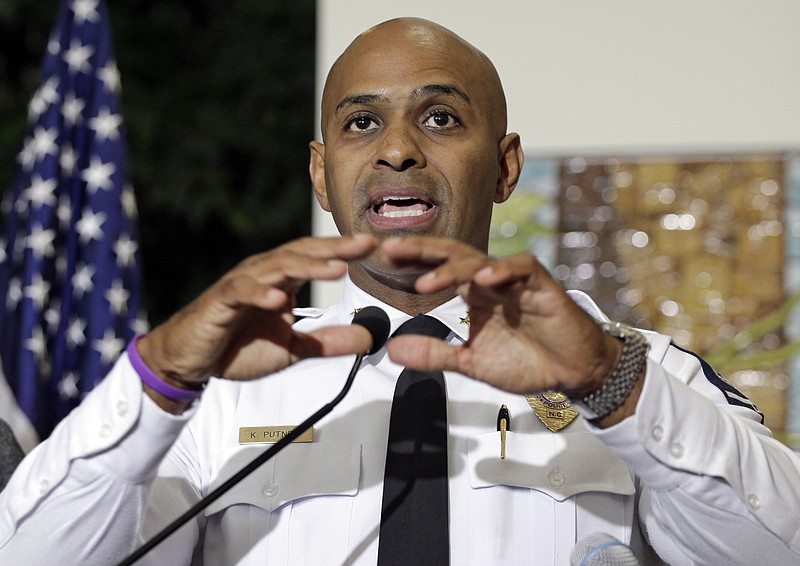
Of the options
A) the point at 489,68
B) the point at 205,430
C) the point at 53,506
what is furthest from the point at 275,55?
the point at 53,506

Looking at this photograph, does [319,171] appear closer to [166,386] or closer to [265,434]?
[265,434]

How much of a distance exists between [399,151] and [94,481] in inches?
29.8

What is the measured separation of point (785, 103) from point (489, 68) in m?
1.12

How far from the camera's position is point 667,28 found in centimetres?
296

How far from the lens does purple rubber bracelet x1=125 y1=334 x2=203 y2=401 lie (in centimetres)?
140

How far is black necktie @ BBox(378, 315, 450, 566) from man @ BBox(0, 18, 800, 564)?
0.16 ft

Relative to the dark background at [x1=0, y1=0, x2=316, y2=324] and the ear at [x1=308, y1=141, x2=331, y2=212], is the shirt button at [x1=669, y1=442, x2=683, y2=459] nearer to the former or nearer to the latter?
the ear at [x1=308, y1=141, x2=331, y2=212]

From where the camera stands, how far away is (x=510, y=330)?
140 cm

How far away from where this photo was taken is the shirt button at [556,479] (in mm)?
1746

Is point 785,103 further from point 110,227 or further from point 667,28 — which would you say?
point 110,227

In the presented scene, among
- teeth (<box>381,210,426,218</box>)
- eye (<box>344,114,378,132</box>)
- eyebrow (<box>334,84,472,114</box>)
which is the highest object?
eyebrow (<box>334,84,472,114</box>)

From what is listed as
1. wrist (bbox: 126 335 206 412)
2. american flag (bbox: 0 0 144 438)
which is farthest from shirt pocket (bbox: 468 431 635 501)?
american flag (bbox: 0 0 144 438)

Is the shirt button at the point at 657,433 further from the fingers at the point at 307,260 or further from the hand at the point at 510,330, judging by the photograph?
the fingers at the point at 307,260

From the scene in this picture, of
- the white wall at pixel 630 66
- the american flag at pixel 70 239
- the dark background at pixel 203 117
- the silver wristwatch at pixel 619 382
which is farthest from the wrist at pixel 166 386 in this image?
the dark background at pixel 203 117
